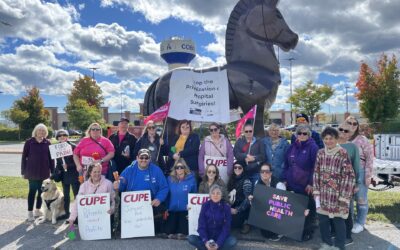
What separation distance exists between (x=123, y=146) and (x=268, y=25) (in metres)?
3.71

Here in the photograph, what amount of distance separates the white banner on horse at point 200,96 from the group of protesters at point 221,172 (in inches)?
26.2

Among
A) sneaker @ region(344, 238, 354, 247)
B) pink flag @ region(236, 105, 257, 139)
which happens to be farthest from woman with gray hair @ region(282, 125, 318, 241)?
pink flag @ region(236, 105, 257, 139)

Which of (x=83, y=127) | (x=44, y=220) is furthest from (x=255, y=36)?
(x=83, y=127)

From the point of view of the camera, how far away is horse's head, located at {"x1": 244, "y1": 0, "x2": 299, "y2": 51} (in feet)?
22.7

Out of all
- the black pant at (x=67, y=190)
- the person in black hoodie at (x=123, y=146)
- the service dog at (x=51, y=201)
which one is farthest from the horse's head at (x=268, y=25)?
the service dog at (x=51, y=201)

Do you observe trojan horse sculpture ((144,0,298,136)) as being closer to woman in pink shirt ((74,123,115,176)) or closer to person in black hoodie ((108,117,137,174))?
person in black hoodie ((108,117,137,174))

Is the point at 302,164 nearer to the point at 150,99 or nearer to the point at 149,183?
the point at 149,183

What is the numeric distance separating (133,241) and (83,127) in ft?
105

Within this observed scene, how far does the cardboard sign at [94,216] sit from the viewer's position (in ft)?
17.5

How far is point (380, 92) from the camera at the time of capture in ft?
88.0

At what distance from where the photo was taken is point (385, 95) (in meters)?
26.6

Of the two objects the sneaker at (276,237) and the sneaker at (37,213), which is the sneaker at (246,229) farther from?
the sneaker at (37,213)

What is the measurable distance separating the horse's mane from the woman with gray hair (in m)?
2.75

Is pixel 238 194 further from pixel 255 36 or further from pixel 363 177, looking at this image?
pixel 255 36
